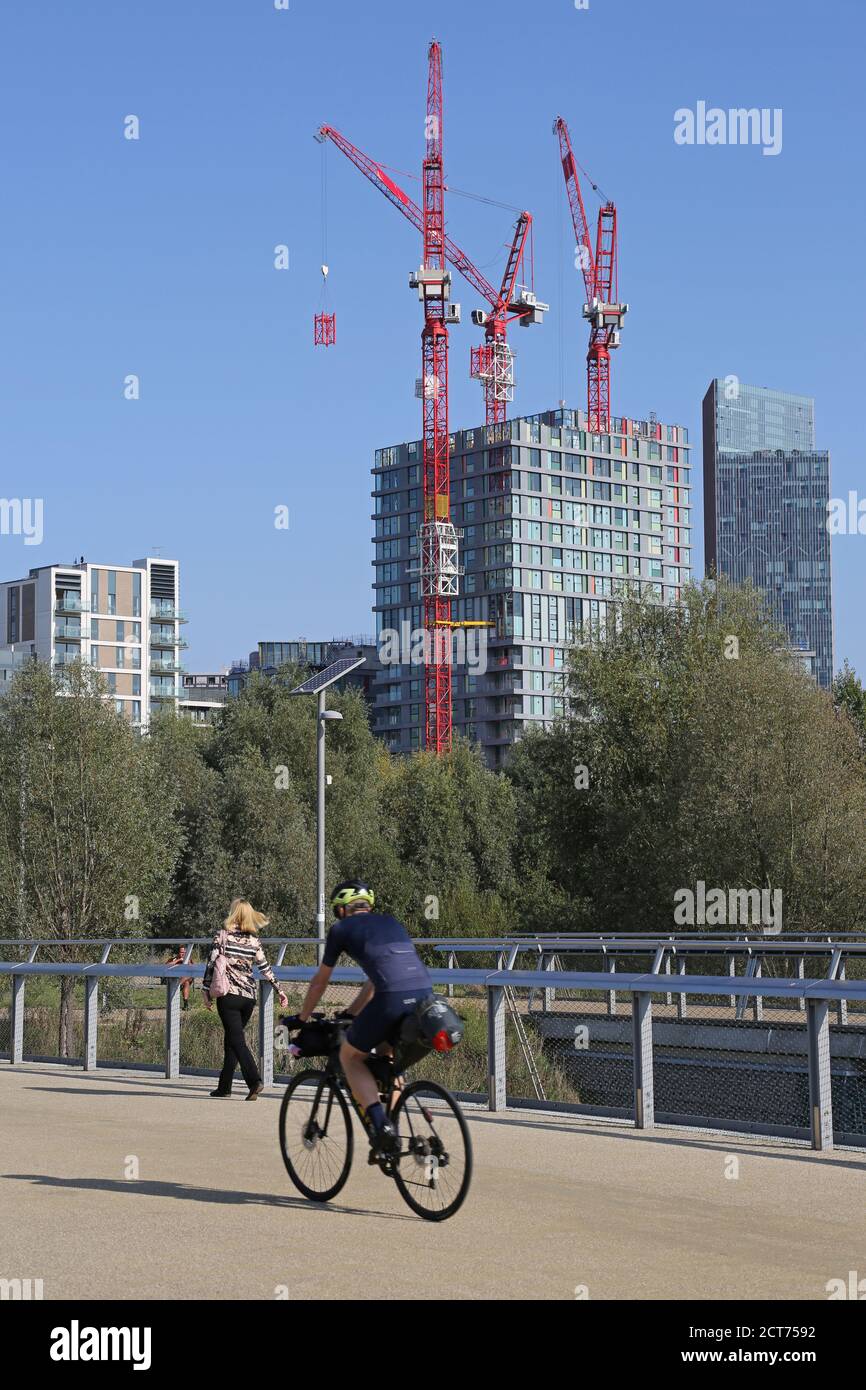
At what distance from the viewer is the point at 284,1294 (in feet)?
22.7

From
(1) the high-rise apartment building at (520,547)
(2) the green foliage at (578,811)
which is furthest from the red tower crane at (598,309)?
(2) the green foliage at (578,811)

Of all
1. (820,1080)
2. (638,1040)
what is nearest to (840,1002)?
(638,1040)

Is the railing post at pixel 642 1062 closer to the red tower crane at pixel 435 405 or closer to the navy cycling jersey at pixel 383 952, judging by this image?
the navy cycling jersey at pixel 383 952

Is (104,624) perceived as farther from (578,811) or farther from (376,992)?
(376,992)

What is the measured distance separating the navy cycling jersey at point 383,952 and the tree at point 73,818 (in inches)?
1454

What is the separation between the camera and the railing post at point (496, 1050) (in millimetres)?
14102

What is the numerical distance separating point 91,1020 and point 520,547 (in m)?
132

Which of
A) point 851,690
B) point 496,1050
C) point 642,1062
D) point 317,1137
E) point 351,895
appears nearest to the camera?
point 351,895

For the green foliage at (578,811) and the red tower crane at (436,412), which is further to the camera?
the red tower crane at (436,412)

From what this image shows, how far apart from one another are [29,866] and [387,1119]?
3777 centimetres

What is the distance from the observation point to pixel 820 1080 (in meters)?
11.5

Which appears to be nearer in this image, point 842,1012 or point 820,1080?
point 820,1080

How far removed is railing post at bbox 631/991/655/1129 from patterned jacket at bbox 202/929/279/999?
347cm
